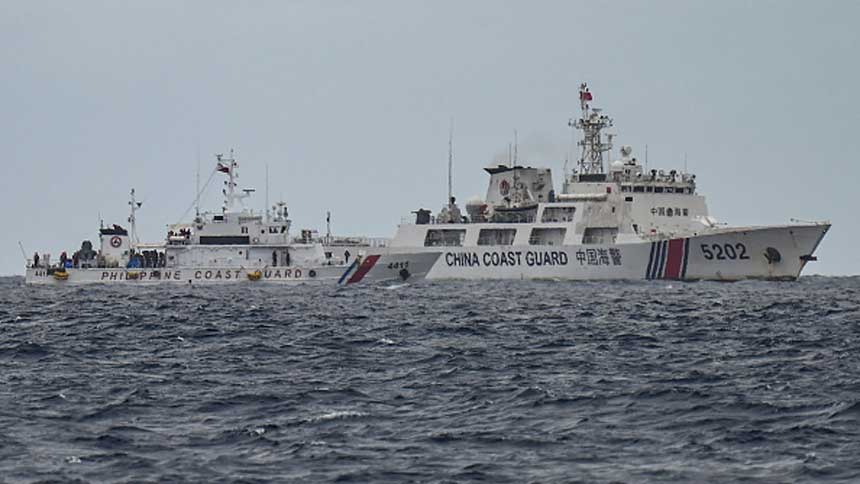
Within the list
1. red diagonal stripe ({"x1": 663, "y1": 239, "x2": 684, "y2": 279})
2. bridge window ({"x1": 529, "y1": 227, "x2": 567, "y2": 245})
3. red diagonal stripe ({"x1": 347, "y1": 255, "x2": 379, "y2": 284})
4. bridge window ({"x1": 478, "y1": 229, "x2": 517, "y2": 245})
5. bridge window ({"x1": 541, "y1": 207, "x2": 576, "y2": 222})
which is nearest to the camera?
red diagonal stripe ({"x1": 663, "y1": 239, "x2": 684, "y2": 279})

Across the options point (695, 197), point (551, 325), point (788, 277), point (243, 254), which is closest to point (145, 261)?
point (243, 254)

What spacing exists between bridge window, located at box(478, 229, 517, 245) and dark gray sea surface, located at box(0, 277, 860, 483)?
4011 cm

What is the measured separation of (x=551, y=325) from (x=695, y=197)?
44954 mm

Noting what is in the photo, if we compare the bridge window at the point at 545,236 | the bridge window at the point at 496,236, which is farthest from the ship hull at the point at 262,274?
the bridge window at the point at 545,236

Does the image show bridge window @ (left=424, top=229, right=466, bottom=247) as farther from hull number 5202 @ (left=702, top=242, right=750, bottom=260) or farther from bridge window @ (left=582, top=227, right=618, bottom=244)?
hull number 5202 @ (left=702, top=242, right=750, bottom=260)

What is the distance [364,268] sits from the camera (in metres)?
79.1

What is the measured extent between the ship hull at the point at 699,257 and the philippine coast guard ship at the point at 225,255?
40.4ft

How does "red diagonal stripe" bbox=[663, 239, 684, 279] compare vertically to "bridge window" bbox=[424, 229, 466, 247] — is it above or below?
below

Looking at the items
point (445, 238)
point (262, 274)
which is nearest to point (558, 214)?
point (445, 238)

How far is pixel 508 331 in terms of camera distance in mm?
35156

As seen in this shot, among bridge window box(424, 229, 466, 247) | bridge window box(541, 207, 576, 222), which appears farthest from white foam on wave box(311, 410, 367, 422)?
bridge window box(424, 229, 466, 247)

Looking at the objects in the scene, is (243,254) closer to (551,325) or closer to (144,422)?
(551,325)

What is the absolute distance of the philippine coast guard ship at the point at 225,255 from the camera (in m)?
82.7

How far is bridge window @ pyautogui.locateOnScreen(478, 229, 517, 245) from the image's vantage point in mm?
80625
